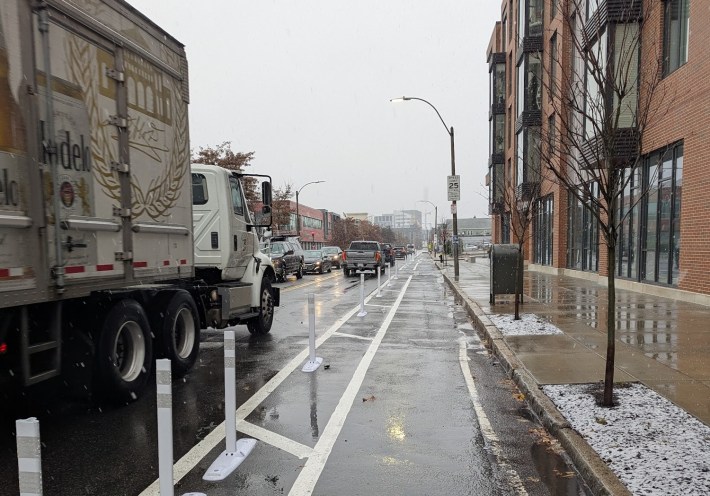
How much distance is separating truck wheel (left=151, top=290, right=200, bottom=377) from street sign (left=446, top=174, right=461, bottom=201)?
19.7m

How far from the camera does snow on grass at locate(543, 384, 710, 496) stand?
11.7 feet

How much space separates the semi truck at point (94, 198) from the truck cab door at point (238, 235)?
1142 millimetres

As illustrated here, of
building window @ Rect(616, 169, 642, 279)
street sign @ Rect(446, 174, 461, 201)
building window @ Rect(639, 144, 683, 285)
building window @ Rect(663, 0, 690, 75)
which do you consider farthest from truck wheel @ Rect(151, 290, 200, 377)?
street sign @ Rect(446, 174, 461, 201)

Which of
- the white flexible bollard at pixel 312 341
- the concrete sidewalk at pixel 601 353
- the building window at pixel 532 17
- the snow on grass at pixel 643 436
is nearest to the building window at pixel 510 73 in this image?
the building window at pixel 532 17

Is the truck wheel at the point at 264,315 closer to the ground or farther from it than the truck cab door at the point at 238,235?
closer to the ground

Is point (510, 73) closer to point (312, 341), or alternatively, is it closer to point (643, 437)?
point (312, 341)

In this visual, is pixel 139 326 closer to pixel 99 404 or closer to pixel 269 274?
pixel 99 404

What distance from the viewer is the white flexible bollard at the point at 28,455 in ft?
7.07

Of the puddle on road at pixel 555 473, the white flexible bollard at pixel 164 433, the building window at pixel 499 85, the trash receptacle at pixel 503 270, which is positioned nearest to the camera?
the white flexible bollard at pixel 164 433

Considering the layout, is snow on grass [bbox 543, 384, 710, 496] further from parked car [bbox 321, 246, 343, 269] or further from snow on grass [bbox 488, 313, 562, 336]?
parked car [bbox 321, 246, 343, 269]

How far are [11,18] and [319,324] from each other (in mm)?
8241

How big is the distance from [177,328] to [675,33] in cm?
1451

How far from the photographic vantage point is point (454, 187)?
25.6 metres

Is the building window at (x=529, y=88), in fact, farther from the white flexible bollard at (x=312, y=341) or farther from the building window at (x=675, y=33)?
the white flexible bollard at (x=312, y=341)
